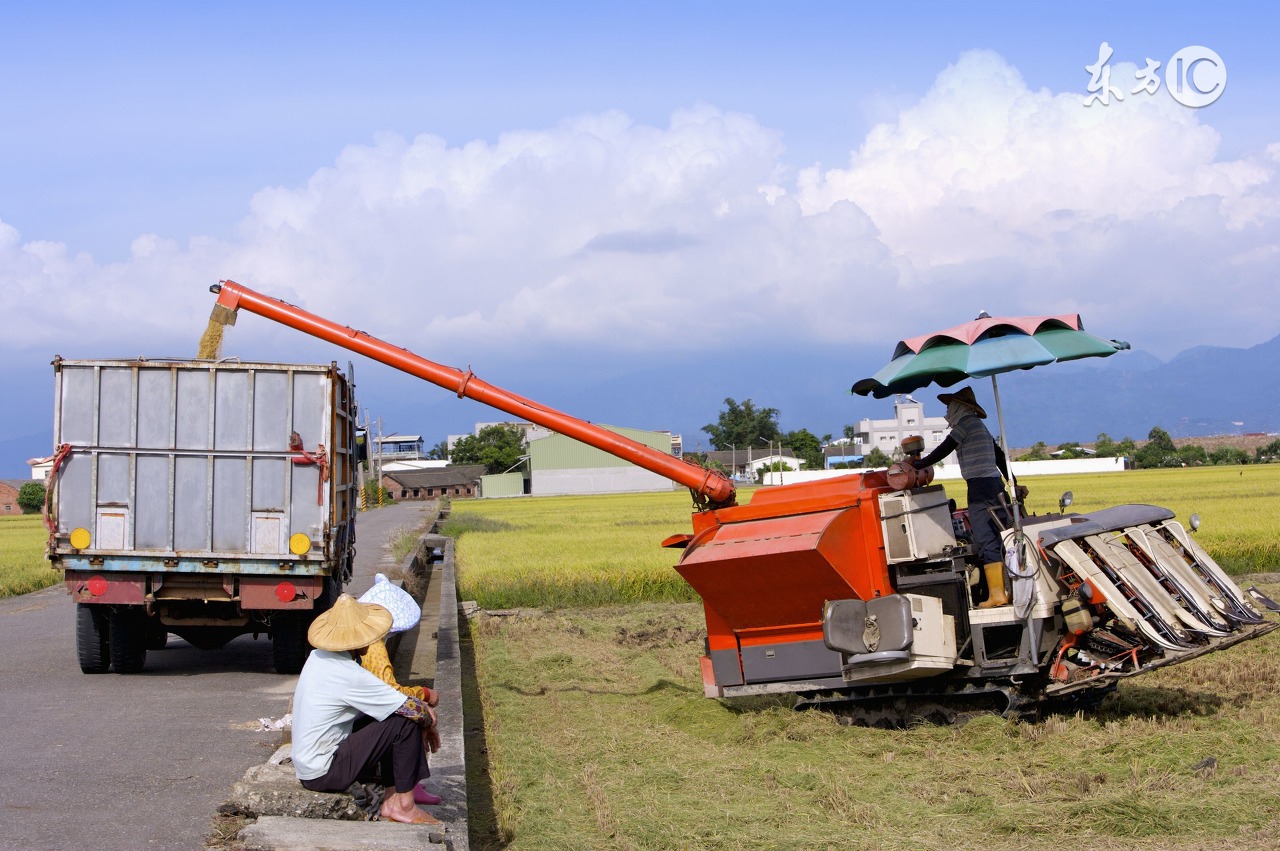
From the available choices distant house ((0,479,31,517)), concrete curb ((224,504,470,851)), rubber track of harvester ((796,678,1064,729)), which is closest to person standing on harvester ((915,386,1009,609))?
rubber track of harvester ((796,678,1064,729))

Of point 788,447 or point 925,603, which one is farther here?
point 788,447

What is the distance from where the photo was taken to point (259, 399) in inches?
443

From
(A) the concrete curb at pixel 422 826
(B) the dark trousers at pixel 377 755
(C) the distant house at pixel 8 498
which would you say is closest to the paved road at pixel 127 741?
(A) the concrete curb at pixel 422 826

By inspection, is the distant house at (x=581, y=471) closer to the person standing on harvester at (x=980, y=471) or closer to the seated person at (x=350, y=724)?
the person standing on harvester at (x=980, y=471)

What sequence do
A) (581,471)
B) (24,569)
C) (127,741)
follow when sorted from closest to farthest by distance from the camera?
(127,741) < (24,569) < (581,471)

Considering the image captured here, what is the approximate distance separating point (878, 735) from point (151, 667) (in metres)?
7.77

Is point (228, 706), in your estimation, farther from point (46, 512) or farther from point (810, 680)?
point (810, 680)

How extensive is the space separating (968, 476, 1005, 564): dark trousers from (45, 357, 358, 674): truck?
18.8 ft

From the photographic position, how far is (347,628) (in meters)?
5.82

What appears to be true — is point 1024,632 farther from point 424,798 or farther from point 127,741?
point 127,741

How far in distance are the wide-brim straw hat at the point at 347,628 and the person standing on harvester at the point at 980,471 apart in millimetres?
4643

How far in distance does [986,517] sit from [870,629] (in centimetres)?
127

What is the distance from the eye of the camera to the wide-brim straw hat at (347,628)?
5773mm

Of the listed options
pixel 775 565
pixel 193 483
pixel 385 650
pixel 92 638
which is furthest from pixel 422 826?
pixel 92 638
